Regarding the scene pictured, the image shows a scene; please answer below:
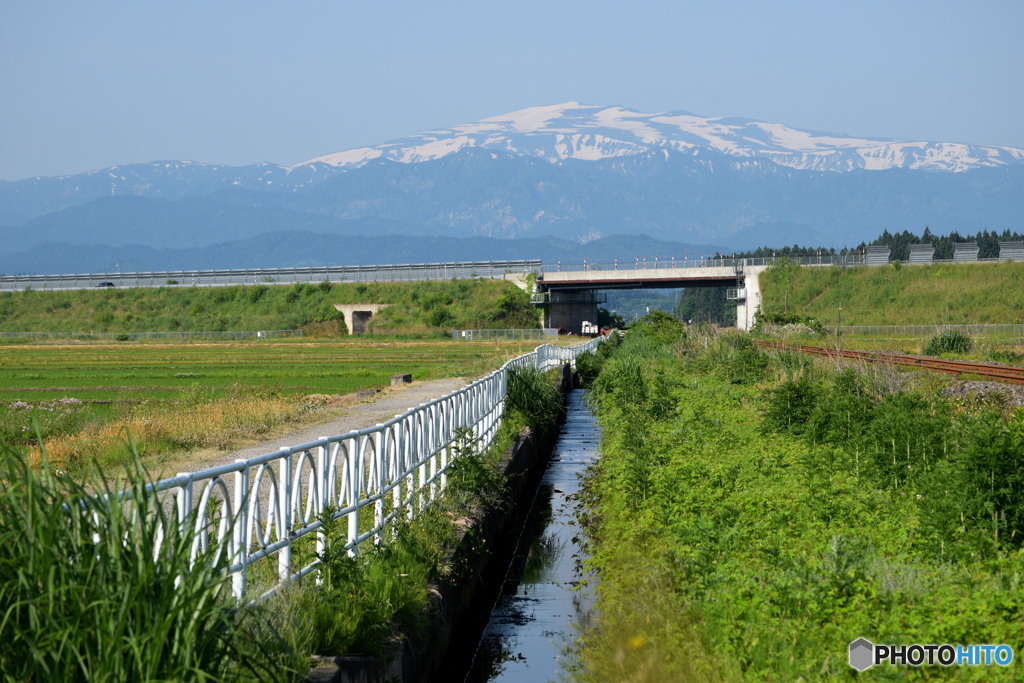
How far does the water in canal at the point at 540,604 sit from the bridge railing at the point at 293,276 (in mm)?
79951

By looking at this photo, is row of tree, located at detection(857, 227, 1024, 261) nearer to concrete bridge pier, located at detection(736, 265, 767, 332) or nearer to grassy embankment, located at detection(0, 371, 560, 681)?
concrete bridge pier, located at detection(736, 265, 767, 332)

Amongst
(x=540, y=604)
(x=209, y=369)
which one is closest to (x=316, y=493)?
(x=540, y=604)

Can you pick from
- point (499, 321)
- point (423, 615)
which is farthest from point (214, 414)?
point (499, 321)

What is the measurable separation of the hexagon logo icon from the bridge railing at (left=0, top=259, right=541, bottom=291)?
293 ft

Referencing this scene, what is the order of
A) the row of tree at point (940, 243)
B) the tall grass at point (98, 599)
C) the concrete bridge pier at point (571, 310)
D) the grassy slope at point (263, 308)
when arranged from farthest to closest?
the row of tree at point (940, 243), the concrete bridge pier at point (571, 310), the grassy slope at point (263, 308), the tall grass at point (98, 599)

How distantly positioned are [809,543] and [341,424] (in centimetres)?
1223

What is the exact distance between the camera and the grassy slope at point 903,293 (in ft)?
268

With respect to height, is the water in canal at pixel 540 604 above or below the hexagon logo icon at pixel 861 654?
below

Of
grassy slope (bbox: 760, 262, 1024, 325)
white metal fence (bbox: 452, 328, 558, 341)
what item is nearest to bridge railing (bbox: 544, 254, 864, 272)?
grassy slope (bbox: 760, 262, 1024, 325)

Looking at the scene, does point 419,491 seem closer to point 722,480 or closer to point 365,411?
point 722,480

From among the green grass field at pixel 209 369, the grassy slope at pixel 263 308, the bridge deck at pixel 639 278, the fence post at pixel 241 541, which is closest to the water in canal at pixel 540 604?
the fence post at pixel 241 541

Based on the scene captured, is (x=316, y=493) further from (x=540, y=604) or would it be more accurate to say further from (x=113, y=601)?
(x=540, y=604)

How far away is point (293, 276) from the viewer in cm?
10594

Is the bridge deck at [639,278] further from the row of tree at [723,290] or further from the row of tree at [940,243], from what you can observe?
the row of tree at [723,290]
